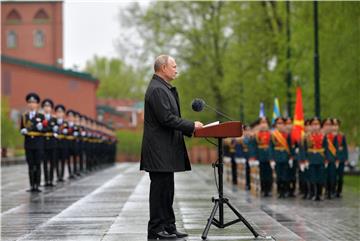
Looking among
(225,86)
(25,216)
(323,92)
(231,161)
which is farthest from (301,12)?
(25,216)

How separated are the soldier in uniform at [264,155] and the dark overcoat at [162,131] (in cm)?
1129

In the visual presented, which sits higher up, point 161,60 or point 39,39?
point 39,39

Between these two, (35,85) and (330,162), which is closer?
(330,162)

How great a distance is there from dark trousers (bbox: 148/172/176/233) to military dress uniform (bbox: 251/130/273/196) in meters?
11.2

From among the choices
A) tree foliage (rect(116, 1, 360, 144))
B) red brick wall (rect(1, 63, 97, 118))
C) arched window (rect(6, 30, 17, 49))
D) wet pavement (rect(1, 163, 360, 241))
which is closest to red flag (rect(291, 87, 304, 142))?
wet pavement (rect(1, 163, 360, 241))

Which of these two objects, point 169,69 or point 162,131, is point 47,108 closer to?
point 169,69

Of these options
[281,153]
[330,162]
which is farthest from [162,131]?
[281,153]

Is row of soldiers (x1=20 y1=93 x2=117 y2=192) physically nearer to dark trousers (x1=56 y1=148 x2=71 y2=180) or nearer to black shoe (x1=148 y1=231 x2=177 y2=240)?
dark trousers (x1=56 y1=148 x2=71 y2=180)

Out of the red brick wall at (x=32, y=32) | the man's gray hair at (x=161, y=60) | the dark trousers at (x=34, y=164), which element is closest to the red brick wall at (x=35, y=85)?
the red brick wall at (x=32, y=32)

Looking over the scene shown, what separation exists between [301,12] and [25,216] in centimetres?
2202

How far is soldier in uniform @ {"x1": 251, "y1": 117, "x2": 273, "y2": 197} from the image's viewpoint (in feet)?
72.7

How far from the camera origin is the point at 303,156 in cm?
2105

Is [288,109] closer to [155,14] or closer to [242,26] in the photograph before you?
[242,26]

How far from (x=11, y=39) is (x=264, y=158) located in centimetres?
7509
